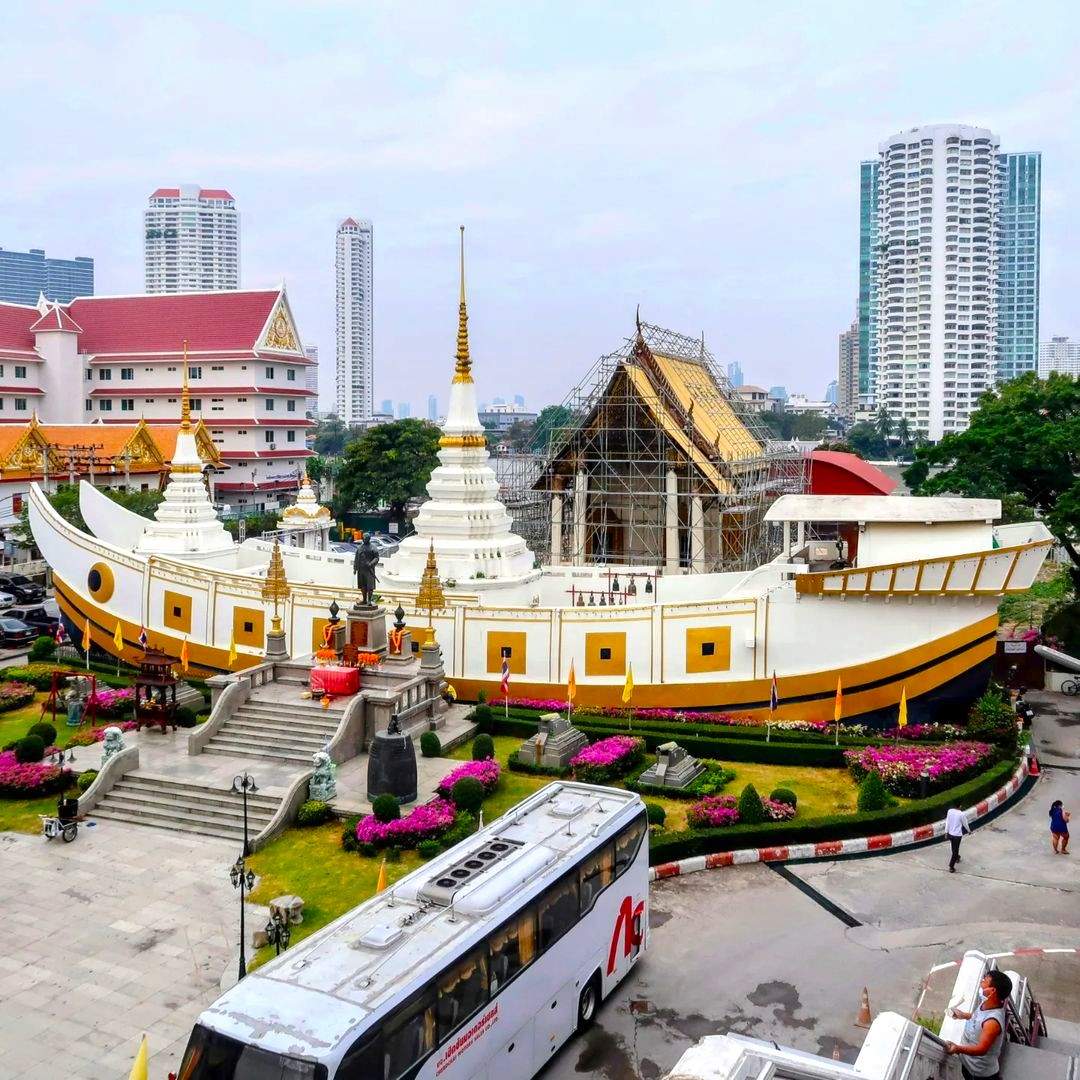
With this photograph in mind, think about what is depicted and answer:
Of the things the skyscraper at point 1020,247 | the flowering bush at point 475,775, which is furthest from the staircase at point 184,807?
the skyscraper at point 1020,247

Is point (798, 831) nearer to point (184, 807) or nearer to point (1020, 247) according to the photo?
point (184, 807)

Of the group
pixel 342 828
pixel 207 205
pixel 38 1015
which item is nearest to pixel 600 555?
pixel 342 828

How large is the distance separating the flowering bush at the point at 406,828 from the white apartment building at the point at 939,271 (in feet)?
A: 389

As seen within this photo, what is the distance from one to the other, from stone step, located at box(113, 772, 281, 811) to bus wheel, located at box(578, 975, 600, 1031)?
8.21 meters

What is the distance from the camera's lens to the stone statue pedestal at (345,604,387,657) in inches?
963

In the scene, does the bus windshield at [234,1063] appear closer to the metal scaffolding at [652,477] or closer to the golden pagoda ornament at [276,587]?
the golden pagoda ornament at [276,587]

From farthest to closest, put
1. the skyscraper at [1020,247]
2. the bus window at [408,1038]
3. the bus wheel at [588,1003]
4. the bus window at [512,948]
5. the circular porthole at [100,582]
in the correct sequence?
1. the skyscraper at [1020,247]
2. the circular porthole at [100,582]
3. the bus wheel at [588,1003]
4. the bus window at [512,948]
5. the bus window at [408,1038]

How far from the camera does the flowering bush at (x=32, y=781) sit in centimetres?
2034

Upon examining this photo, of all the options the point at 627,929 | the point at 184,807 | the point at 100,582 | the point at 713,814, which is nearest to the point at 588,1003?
the point at 627,929

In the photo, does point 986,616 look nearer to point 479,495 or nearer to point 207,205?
point 479,495

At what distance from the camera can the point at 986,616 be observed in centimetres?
2394

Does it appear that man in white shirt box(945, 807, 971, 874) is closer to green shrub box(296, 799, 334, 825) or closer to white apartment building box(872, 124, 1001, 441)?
green shrub box(296, 799, 334, 825)

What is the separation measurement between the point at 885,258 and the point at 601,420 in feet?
324

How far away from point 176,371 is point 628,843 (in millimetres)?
63617
